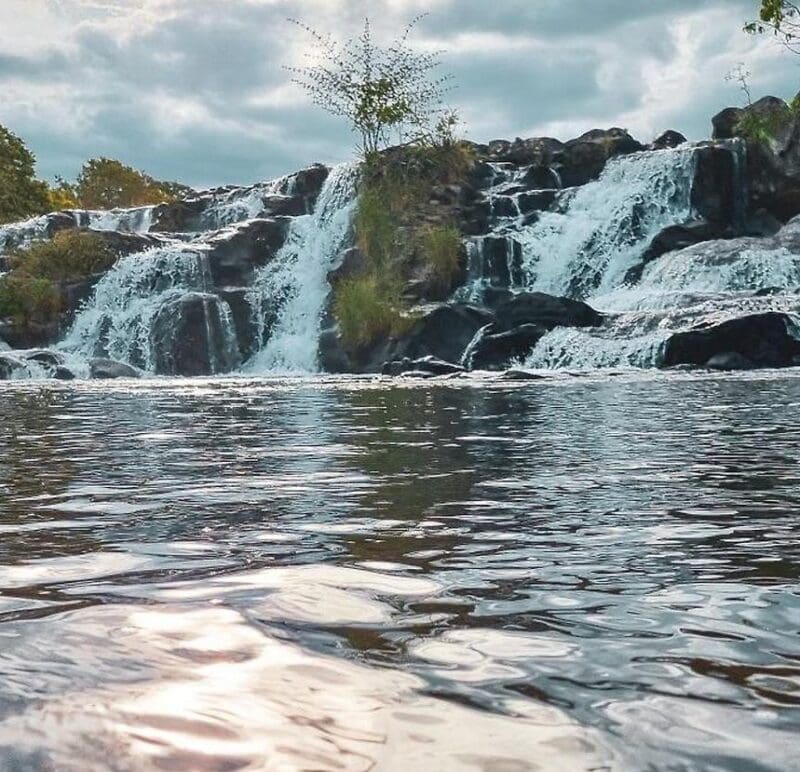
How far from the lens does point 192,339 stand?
27.0 m

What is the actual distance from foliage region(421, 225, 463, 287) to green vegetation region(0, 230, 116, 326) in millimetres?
9816

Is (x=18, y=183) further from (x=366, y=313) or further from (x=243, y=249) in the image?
(x=366, y=313)

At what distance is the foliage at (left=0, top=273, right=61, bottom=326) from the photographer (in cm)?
2887

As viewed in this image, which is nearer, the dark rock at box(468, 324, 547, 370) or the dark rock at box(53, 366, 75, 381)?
the dark rock at box(468, 324, 547, 370)

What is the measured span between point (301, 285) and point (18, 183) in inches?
1404

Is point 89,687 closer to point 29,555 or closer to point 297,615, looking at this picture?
point 297,615

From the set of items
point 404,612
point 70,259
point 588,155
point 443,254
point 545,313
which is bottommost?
point 404,612

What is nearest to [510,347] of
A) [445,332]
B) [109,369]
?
[445,332]

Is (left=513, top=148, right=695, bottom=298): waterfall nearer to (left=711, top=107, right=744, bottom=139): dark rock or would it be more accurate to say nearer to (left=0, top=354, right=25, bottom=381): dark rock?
(left=711, top=107, right=744, bottom=139): dark rock

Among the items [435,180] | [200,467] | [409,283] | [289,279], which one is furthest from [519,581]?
[435,180]

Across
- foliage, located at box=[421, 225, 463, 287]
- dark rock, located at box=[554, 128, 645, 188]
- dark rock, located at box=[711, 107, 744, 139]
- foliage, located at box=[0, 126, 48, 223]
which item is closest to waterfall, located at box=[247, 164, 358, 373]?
foliage, located at box=[421, 225, 463, 287]

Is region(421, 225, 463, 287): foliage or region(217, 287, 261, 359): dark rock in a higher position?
region(421, 225, 463, 287): foliage

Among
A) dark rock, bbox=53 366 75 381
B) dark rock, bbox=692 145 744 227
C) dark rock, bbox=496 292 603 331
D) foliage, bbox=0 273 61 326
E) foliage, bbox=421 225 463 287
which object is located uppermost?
dark rock, bbox=692 145 744 227

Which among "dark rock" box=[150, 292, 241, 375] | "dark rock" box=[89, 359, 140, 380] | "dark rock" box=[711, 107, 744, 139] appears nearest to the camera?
"dark rock" box=[89, 359, 140, 380]
